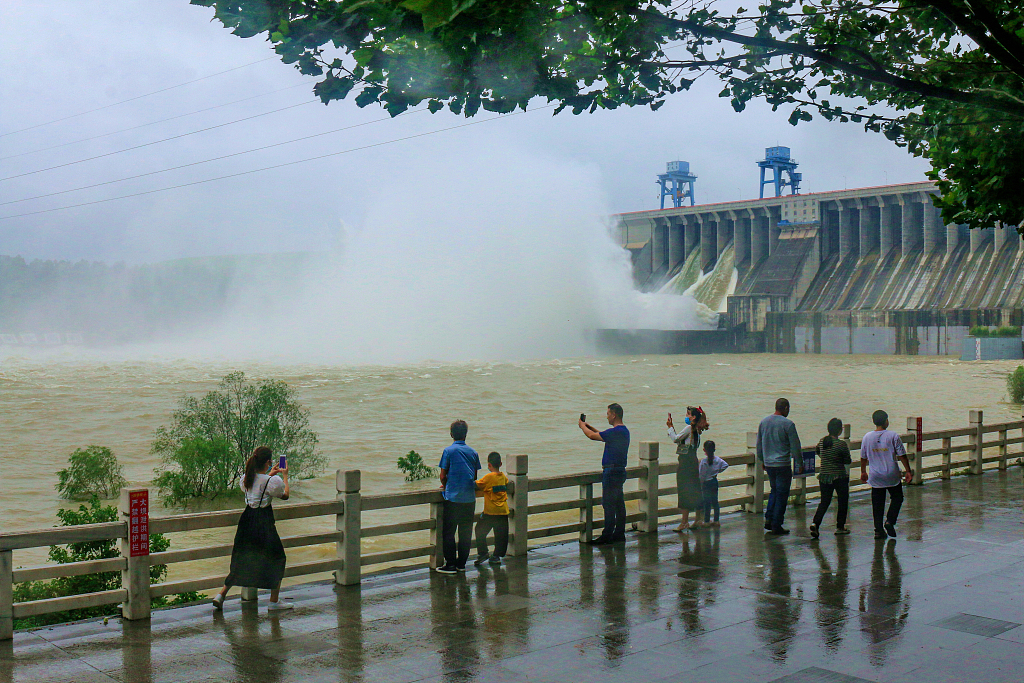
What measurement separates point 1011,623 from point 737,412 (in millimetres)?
37053

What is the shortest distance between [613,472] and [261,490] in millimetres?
4303

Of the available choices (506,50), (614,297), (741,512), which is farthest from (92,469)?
(614,297)

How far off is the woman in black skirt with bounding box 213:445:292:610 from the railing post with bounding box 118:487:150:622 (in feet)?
1.97

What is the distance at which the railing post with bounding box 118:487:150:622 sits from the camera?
24.6 feet

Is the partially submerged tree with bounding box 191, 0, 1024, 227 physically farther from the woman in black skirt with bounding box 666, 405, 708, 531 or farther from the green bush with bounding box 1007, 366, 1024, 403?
the green bush with bounding box 1007, 366, 1024, 403

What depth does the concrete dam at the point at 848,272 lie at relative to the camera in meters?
74.3

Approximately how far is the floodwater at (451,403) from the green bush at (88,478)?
1.85 feet

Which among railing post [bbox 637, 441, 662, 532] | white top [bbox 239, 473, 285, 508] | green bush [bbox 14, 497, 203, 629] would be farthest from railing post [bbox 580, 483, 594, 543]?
green bush [bbox 14, 497, 203, 629]

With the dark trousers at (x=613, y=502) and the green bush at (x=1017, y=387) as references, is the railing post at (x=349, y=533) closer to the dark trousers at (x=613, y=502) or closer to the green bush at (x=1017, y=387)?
the dark trousers at (x=613, y=502)

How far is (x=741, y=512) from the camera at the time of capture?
13305 mm

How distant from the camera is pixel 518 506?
10.2 meters

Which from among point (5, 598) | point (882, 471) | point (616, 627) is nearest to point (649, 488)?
point (882, 471)

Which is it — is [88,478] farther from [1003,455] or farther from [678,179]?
[678,179]

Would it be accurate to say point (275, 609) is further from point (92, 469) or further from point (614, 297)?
point (614, 297)
